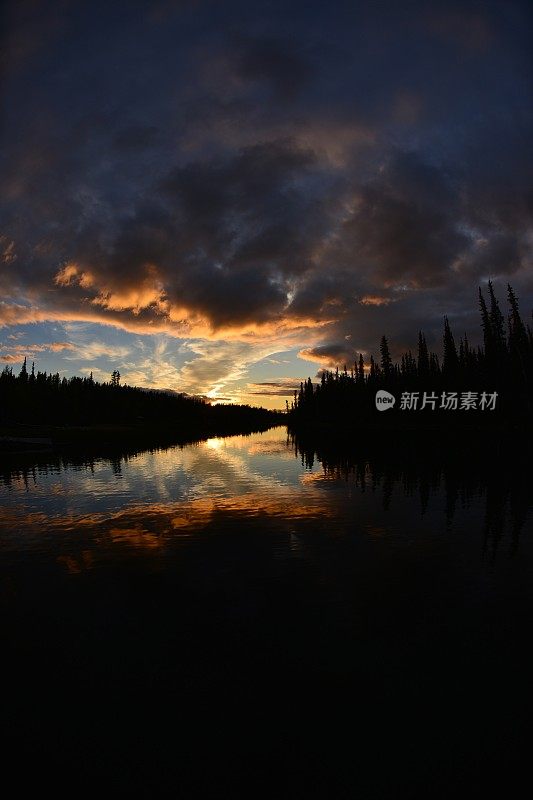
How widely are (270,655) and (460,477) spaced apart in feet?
85.3

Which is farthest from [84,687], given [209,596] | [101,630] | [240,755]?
[209,596]

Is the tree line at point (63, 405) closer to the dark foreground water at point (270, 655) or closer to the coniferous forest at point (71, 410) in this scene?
the coniferous forest at point (71, 410)

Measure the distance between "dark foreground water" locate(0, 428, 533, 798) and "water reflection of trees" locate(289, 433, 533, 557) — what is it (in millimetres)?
476

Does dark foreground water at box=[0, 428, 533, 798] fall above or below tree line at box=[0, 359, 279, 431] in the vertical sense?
below

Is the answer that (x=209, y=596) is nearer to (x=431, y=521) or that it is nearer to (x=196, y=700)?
(x=196, y=700)

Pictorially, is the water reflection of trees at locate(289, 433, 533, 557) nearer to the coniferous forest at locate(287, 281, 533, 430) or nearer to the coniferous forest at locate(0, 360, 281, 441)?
the coniferous forest at locate(287, 281, 533, 430)

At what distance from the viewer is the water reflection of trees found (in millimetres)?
19219

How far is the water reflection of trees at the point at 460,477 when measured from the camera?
19.2m

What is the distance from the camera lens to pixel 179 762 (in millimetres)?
6160

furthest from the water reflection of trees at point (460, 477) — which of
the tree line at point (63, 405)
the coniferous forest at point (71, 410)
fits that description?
the tree line at point (63, 405)

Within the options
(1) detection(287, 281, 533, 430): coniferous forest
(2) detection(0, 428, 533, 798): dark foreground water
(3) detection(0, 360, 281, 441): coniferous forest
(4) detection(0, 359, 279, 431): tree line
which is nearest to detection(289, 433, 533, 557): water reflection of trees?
(2) detection(0, 428, 533, 798): dark foreground water

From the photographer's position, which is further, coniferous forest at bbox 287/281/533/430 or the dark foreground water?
coniferous forest at bbox 287/281/533/430

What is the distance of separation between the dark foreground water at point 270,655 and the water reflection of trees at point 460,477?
18.7 inches

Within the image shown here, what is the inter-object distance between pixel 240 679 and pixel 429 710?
11.0ft
